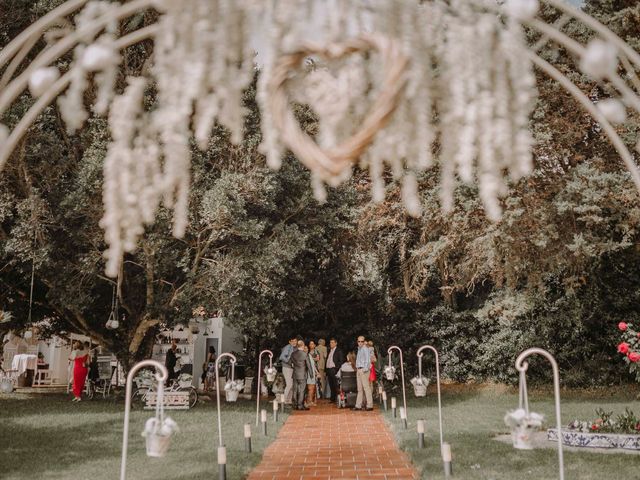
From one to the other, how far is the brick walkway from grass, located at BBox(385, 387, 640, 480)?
29 cm

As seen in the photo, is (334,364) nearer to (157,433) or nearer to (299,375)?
(299,375)

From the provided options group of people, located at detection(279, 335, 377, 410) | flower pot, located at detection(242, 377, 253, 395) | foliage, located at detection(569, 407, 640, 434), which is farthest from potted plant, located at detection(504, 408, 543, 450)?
flower pot, located at detection(242, 377, 253, 395)

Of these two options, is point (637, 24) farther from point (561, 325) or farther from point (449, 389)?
point (449, 389)

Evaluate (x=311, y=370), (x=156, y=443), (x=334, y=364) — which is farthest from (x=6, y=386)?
(x=156, y=443)

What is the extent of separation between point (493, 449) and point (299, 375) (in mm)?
7199

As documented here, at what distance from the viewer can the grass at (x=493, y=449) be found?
7453 millimetres

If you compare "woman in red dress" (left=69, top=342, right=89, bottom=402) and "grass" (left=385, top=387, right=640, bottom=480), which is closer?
"grass" (left=385, top=387, right=640, bottom=480)

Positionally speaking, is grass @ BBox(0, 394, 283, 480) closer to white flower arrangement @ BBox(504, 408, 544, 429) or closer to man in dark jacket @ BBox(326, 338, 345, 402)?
man in dark jacket @ BBox(326, 338, 345, 402)

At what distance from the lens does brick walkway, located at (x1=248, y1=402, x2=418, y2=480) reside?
784 cm

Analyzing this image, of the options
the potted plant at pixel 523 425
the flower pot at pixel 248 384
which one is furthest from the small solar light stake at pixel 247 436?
the flower pot at pixel 248 384

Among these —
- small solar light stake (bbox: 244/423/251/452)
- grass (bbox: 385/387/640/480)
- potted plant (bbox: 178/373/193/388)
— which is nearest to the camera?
grass (bbox: 385/387/640/480)

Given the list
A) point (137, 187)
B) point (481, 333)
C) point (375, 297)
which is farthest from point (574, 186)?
point (137, 187)

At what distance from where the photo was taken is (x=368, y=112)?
2.85 metres

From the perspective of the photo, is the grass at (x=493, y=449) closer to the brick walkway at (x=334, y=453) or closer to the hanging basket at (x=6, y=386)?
the brick walkway at (x=334, y=453)
